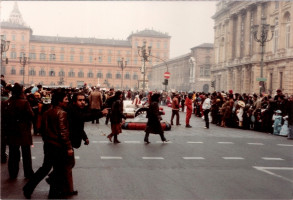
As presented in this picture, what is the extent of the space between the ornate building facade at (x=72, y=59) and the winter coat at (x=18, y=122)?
354ft

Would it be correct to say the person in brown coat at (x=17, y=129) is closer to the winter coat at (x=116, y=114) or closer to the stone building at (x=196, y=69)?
the winter coat at (x=116, y=114)

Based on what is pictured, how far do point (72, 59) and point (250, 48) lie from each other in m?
74.4

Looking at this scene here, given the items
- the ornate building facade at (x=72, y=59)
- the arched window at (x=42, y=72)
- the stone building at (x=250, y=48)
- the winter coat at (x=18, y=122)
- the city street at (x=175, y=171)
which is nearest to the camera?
the city street at (x=175, y=171)

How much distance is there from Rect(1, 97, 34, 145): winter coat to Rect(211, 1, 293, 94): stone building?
A: 102ft

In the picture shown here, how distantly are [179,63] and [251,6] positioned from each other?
45932 millimetres

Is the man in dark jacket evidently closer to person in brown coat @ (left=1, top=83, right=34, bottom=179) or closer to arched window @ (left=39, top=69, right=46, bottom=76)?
person in brown coat @ (left=1, top=83, right=34, bottom=179)

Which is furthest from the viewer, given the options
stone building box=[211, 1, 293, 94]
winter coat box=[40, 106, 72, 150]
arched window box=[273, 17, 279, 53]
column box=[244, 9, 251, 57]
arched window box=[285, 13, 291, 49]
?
column box=[244, 9, 251, 57]

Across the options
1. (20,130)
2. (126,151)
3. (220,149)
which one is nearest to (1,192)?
(20,130)

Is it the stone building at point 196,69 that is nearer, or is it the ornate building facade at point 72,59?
the stone building at point 196,69

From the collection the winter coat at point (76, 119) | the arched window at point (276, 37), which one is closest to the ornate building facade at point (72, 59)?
the arched window at point (276, 37)

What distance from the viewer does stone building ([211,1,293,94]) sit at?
46625 millimetres

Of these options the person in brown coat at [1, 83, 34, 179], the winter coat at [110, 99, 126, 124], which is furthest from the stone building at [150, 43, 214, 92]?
the person in brown coat at [1, 83, 34, 179]

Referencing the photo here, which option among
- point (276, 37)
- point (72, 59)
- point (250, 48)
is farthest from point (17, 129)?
point (72, 59)

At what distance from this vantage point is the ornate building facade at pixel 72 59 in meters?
117
